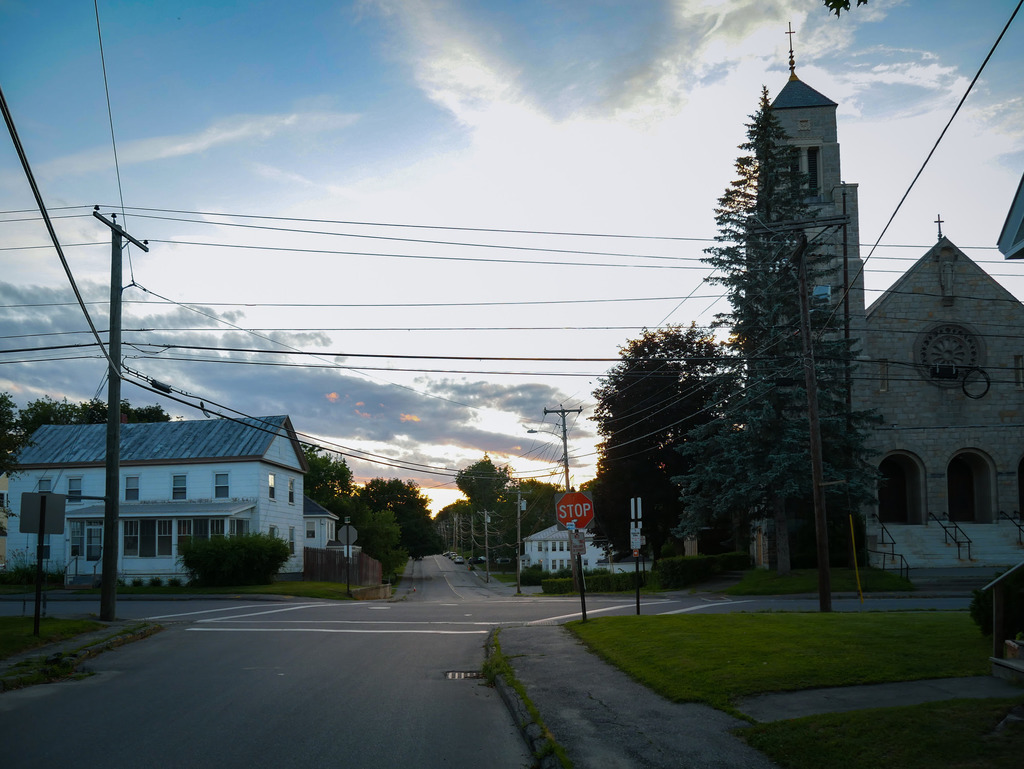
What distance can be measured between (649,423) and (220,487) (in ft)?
71.7

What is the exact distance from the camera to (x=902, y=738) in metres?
6.46

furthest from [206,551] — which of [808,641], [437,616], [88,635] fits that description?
[808,641]

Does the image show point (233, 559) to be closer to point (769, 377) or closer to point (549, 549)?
point (769, 377)

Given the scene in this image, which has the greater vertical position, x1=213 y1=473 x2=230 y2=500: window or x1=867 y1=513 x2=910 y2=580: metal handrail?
x1=213 y1=473 x2=230 y2=500: window

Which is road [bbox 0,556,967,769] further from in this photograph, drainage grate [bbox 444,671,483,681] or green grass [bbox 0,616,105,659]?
green grass [bbox 0,616,105,659]

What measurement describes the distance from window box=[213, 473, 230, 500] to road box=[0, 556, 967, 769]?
904 inches

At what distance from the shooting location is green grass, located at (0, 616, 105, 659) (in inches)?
564

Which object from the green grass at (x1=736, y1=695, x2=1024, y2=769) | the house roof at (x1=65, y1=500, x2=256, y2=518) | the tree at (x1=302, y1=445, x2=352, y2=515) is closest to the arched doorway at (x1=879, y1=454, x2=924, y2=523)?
the house roof at (x1=65, y1=500, x2=256, y2=518)

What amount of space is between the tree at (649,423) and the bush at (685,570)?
12.9ft

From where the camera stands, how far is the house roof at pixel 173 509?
3919 cm

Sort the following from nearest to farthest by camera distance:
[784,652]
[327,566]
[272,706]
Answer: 1. [272,706]
2. [784,652]
3. [327,566]

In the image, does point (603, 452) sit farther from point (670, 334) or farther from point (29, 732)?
point (29, 732)

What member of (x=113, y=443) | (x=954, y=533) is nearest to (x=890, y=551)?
(x=954, y=533)

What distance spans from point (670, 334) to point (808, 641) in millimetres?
33186
